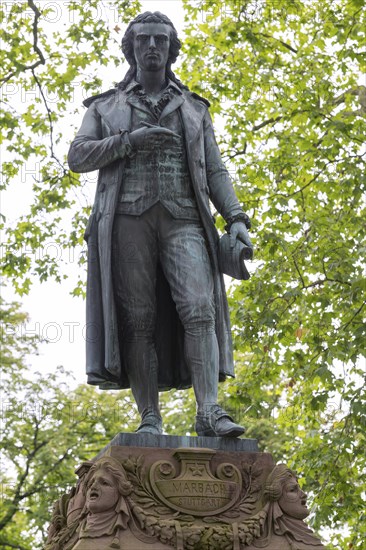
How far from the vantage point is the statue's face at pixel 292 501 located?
282 inches

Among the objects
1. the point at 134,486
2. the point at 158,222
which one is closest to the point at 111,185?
the point at 158,222

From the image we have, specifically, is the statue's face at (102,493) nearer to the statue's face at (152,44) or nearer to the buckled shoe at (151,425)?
Result: the buckled shoe at (151,425)

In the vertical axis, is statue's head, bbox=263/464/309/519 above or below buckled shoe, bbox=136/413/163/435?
below

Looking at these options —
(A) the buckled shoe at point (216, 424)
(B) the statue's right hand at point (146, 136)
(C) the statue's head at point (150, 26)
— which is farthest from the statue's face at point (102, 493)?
(C) the statue's head at point (150, 26)

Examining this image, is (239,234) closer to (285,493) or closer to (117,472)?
(285,493)

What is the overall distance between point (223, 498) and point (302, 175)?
10471 mm

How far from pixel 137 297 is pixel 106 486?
55.8 inches

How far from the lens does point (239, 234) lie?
7945mm

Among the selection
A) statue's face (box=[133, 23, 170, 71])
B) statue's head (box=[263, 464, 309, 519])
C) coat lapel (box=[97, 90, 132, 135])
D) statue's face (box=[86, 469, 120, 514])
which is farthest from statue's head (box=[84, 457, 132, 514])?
statue's face (box=[133, 23, 170, 71])

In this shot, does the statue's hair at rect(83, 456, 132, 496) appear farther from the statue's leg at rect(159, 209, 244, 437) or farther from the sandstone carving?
the statue's leg at rect(159, 209, 244, 437)

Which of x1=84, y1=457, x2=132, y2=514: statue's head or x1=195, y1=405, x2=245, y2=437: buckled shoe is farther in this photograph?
x1=195, y1=405, x2=245, y2=437: buckled shoe

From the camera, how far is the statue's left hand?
792 cm

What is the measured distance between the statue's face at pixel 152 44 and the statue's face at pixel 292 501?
283cm

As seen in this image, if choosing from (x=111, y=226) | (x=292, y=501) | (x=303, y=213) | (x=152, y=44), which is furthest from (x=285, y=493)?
(x=303, y=213)
